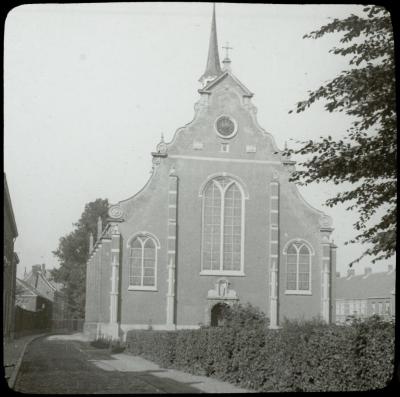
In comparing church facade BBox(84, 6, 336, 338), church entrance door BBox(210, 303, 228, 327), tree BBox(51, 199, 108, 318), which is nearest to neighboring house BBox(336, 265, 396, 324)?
church facade BBox(84, 6, 336, 338)

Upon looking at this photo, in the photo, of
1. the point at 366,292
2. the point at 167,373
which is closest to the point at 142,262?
the point at 167,373

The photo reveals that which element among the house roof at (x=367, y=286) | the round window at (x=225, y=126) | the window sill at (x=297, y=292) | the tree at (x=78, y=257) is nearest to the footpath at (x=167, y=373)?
the window sill at (x=297, y=292)

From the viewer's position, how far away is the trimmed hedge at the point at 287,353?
9047 mm

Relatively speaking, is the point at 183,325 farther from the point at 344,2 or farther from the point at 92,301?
the point at 344,2

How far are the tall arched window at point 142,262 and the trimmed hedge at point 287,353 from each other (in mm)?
8987

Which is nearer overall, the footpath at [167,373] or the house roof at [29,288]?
the footpath at [167,373]

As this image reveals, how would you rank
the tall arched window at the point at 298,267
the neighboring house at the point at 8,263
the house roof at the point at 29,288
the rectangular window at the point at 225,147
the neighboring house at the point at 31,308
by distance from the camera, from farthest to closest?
the house roof at the point at 29,288 < the neighboring house at the point at 31,308 < the tall arched window at the point at 298,267 < the rectangular window at the point at 225,147 < the neighboring house at the point at 8,263

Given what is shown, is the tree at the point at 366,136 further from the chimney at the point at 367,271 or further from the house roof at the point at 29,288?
the chimney at the point at 367,271

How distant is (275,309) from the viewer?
1069 inches

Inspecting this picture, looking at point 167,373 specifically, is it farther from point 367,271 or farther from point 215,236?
point 367,271

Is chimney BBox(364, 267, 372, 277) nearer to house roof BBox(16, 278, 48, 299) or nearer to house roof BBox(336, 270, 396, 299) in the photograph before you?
house roof BBox(336, 270, 396, 299)

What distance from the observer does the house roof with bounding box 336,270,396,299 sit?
130 ft

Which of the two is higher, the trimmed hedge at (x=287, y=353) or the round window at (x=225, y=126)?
the round window at (x=225, y=126)

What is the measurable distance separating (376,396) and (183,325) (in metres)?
18.8
